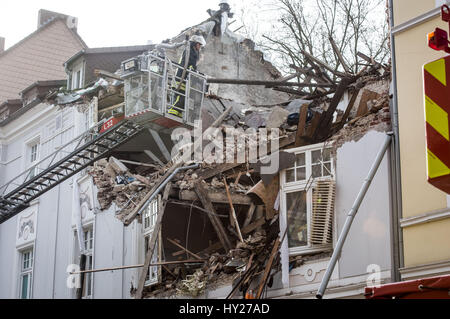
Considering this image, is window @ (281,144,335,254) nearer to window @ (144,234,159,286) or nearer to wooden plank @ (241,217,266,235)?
wooden plank @ (241,217,266,235)

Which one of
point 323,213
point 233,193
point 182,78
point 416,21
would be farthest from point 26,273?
point 416,21

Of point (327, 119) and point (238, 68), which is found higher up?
point (238, 68)

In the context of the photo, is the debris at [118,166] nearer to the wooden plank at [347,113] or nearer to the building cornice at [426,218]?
the wooden plank at [347,113]

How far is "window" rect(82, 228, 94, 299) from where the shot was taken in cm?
2000

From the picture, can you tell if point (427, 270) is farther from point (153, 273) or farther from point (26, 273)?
point (26, 273)

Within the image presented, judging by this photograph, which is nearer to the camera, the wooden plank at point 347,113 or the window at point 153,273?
the wooden plank at point 347,113

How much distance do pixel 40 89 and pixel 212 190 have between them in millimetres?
12164

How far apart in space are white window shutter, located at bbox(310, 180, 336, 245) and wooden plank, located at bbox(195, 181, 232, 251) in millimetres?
3152

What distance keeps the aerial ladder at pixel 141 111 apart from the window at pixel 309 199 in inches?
269

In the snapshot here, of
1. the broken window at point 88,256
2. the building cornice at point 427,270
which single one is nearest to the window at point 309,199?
the building cornice at point 427,270

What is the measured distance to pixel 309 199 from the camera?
13.6m

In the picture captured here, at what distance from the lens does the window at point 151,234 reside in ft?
55.5

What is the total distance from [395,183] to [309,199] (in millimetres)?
2124

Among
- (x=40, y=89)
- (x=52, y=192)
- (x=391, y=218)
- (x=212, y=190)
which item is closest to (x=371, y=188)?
(x=391, y=218)
